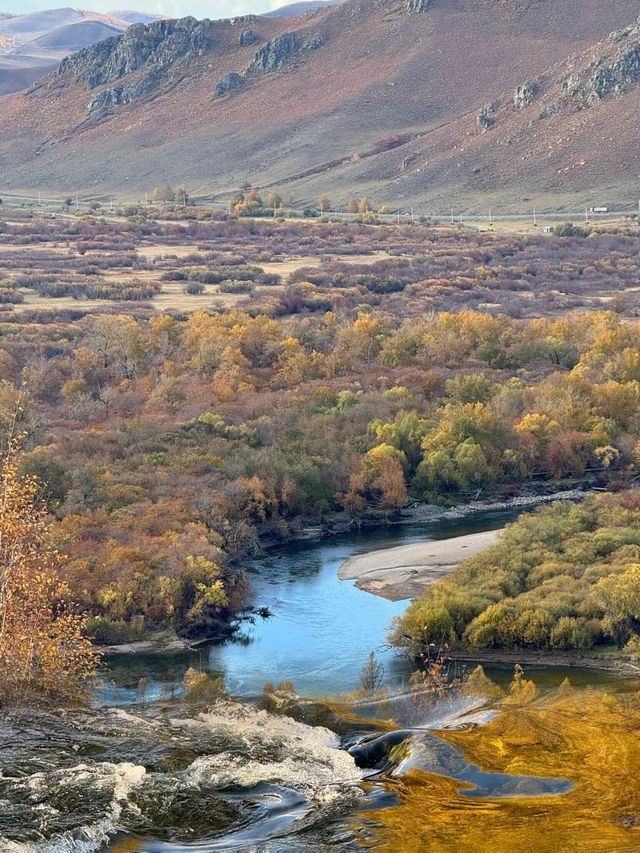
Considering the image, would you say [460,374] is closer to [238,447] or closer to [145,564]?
[238,447]

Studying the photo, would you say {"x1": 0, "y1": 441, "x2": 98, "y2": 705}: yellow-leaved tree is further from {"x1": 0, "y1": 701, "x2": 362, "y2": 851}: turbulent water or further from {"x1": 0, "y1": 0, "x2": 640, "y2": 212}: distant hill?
{"x1": 0, "y1": 0, "x2": 640, "y2": 212}: distant hill

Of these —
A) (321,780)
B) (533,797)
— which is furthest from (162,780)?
(533,797)

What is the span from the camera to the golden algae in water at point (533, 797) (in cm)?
2075

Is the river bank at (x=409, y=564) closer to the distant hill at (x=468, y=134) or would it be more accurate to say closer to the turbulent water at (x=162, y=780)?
the turbulent water at (x=162, y=780)

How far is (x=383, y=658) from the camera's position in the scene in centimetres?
3566

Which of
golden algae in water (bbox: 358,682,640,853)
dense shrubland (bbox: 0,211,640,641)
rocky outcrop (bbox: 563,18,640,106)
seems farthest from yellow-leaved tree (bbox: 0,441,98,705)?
rocky outcrop (bbox: 563,18,640,106)

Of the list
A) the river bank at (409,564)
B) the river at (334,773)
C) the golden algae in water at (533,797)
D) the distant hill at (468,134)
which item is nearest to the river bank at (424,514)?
the river bank at (409,564)

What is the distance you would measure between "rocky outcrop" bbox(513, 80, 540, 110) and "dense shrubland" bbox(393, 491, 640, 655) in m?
136

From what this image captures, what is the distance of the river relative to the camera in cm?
2103

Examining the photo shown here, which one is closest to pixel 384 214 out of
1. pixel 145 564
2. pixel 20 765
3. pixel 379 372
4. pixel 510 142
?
pixel 510 142

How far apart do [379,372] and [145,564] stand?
3075cm

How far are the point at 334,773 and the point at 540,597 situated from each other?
14.8 m

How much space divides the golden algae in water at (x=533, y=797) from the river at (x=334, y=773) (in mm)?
38

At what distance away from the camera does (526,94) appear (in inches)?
6718
